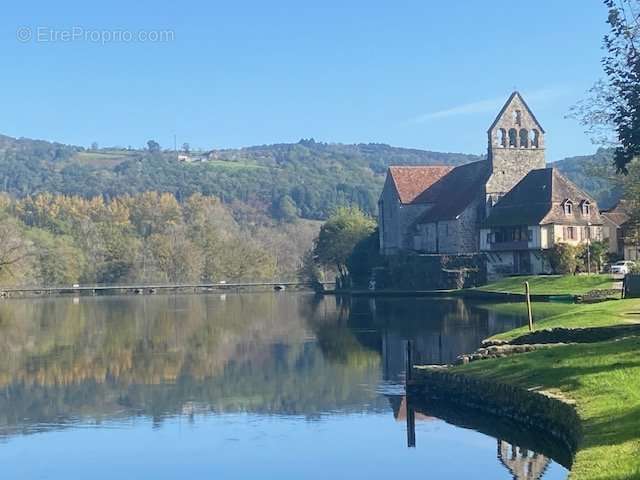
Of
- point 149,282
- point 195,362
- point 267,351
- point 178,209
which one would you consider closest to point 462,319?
point 267,351

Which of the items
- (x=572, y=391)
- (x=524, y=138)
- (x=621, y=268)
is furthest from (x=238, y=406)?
(x=524, y=138)

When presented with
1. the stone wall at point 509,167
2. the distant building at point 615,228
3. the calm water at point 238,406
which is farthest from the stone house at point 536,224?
the calm water at point 238,406

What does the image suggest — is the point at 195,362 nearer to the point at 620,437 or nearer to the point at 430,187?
the point at 620,437

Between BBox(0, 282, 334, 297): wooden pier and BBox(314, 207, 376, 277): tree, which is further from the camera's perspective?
BBox(0, 282, 334, 297): wooden pier

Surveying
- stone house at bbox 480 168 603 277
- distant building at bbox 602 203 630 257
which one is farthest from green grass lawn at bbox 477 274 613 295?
distant building at bbox 602 203 630 257

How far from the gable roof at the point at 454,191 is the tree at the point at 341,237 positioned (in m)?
11.0

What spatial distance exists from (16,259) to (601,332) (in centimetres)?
10821

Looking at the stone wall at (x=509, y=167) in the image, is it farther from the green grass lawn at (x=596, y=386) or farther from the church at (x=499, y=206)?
the green grass lawn at (x=596, y=386)

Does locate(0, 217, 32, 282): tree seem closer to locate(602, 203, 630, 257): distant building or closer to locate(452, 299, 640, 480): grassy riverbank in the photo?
locate(602, 203, 630, 257): distant building

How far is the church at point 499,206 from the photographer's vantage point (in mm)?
87562

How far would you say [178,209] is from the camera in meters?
186

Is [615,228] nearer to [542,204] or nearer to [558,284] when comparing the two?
[542,204]

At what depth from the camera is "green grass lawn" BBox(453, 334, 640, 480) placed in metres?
15.6

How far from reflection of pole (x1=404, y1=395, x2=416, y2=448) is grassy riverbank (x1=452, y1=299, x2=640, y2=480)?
1843 millimetres
